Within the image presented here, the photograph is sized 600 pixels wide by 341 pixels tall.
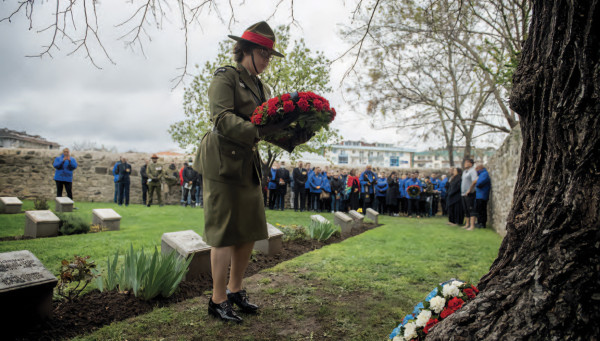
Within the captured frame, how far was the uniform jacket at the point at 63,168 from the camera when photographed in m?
12.0

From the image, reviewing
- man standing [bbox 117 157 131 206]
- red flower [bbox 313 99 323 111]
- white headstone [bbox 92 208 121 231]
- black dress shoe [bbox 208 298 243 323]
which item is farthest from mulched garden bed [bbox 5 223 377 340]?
man standing [bbox 117 157 131 206]

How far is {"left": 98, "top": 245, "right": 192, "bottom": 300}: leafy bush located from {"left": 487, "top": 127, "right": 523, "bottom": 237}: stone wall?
6851 millimetres

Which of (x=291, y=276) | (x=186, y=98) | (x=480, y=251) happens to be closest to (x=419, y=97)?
(x=186, y=98)

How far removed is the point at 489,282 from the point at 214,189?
1875 millimetres

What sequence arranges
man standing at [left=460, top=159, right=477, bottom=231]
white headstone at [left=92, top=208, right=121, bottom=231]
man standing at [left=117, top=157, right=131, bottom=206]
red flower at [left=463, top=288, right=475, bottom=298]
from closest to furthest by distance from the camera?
red flower at [left=463, top=288, right=475, bottom=298], white headstone at [left=92, top=208, right=121, bottom=231], man standing at [left=460, top=159, right=477, bottom=231], man standing at [left=117, top=157, right=131, bottom=206]

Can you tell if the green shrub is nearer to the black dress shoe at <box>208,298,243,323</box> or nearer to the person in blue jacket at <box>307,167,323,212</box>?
the black dress shoe at <box>208,298,243,323</box>

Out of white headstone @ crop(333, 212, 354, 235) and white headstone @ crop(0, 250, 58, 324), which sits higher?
white headstone @ crop(0, 250, 58, 324)

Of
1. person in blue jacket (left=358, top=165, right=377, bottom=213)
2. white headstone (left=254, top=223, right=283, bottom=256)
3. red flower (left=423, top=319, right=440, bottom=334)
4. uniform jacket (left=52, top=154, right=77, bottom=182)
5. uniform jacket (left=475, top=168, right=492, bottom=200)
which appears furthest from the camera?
person in blue jacket (left=358, top=165, right=377, bottom=213)

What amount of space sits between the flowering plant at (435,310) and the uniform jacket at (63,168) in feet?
44.5

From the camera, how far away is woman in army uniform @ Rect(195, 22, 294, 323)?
2500mm

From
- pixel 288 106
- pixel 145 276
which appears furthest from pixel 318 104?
pixel 145 276

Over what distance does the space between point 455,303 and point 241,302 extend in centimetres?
173

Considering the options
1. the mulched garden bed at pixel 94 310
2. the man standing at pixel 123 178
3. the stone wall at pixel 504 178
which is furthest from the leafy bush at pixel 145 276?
the man standing at pixel 123 178

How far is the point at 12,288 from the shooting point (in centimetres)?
236
